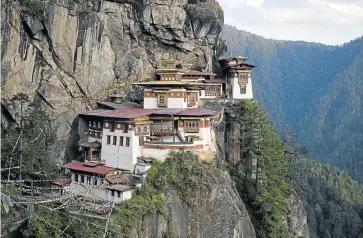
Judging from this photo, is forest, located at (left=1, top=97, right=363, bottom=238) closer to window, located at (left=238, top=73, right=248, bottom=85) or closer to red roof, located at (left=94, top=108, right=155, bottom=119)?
red roof, located at (left=94, top=108, right=155, bottom=119)

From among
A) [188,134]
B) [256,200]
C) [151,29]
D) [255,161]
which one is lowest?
[256,200]

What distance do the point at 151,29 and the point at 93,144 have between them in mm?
13652

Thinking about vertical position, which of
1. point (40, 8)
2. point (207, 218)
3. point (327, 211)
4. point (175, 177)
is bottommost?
point (327, 211)

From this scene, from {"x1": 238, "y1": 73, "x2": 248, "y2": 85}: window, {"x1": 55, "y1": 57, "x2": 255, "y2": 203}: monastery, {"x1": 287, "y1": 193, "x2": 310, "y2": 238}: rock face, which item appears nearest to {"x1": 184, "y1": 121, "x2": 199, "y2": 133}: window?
{"x1": 55, "y1": 57, "x2": 255, "y2": 203}: monastery

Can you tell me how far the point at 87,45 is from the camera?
37969mm

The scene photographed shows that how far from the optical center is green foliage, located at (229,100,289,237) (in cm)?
3909

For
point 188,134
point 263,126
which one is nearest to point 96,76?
point 188,134

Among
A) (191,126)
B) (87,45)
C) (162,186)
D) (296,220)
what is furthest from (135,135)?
(296,220)

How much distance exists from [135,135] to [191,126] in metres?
4.57

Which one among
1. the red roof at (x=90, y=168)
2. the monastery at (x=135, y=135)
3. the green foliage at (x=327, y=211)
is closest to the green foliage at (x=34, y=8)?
the monastery at (x=135, y=135)

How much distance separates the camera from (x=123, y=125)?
32656 mm

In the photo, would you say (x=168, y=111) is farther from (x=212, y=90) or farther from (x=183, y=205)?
(x=212, y=90)

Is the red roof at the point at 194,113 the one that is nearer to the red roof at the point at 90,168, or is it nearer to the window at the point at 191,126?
the window at the point at 191,126

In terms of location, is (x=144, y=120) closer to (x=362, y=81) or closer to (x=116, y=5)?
(x=116, y=5)
